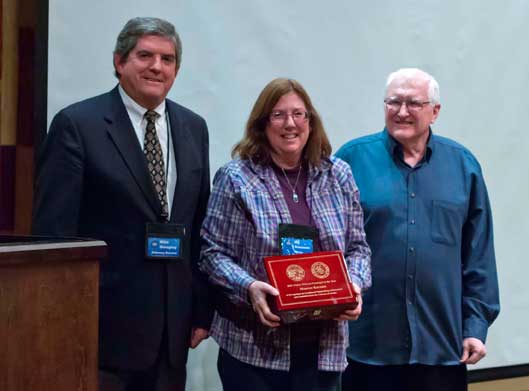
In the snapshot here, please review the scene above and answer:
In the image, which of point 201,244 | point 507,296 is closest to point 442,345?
point 201,244

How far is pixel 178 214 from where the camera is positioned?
89.6 inches

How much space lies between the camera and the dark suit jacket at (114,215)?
2148 millimetres

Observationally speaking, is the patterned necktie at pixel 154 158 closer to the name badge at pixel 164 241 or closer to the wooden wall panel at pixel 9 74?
the name badge at pixel 164 241

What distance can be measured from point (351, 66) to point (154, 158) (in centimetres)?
140

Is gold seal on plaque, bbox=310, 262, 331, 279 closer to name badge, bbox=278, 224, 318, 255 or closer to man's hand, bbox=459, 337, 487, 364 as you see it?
name badge, bbox=278, 224, 318, 255

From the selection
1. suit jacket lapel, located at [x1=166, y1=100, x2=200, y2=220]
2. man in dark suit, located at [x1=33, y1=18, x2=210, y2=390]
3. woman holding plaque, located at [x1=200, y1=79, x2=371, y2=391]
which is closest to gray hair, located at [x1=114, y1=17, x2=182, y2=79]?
man in dark suit, located at [x1=33, y1=18, x2=210, y2=390]

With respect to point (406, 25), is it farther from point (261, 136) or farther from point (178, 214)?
point (178, 214)

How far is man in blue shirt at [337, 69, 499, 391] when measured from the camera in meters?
2.59

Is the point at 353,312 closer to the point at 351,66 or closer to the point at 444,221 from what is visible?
the point at 444,221

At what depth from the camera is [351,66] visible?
135 inches

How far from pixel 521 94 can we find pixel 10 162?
8.05ft

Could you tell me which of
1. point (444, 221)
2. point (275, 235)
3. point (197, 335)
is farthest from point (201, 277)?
point (444, 221)

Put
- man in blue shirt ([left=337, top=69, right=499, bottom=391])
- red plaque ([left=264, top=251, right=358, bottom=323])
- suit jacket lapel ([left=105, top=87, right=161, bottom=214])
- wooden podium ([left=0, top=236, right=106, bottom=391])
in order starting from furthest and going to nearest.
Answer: man in blue shirt ([left=337, top=69, right=499, bottom=391]), suit jacket lapel ([left=105, top=87, right=161, bottom=214]), red plaque ([left=264, top=251, right=358, bottom=323]), wooden podium ([left=0, top=236, right=106, bottom=391])

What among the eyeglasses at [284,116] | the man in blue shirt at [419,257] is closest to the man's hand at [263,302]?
the eyeglasses at [284,116]
